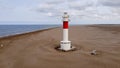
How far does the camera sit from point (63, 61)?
4605 mm

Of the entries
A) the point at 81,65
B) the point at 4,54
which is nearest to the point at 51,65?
the point at 81,65

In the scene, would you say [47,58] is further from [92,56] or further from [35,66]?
[92,56]

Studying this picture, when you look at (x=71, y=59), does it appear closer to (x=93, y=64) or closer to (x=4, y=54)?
(x=93, y=64)

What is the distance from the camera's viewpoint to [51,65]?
434 cm

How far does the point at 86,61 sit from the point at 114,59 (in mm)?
656

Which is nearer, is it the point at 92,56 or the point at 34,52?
the point at 92,56

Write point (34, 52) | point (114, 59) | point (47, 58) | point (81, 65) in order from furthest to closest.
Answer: point (34, 52), point (47, 58), point (114, 59), point (81, 65)

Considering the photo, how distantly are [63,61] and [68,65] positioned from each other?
314mm

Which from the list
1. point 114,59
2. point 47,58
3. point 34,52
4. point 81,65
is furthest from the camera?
point 34,52

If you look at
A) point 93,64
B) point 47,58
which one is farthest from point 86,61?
point 47,58

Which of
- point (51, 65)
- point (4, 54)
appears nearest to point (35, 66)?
point (51, 65)

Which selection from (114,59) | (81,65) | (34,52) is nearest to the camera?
(81,65)

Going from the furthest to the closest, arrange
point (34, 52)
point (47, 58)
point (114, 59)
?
point (34, 52), point (47, 58), point (114, 59)

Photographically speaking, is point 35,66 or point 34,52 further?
point 34,52
